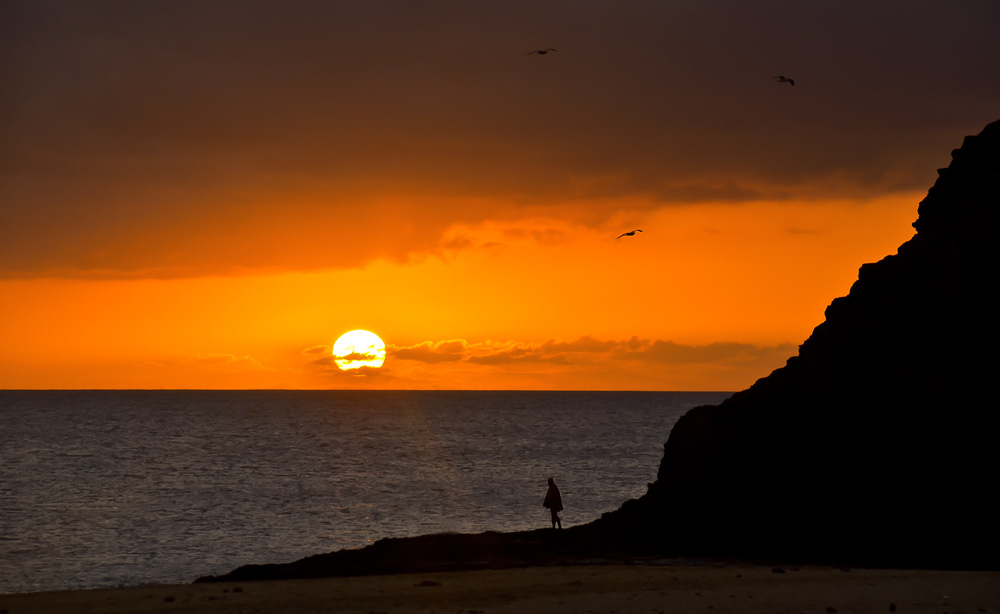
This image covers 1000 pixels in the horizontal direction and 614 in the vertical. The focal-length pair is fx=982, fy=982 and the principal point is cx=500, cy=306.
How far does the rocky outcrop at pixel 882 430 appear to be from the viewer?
25359 mm

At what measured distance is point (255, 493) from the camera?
68375mm

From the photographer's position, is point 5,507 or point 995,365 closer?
point 995,365

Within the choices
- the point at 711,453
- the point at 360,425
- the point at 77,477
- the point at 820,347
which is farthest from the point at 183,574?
the point at 360,425

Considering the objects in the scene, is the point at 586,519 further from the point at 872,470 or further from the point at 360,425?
the point at 360,425

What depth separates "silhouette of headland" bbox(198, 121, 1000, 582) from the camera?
2542 centimetres

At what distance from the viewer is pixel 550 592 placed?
67.1 ft

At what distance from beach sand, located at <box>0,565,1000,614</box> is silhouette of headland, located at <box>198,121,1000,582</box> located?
138 inches

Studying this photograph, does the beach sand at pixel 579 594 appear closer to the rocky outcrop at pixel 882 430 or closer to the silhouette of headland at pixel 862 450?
the silhouette of headland at pixel 862 450

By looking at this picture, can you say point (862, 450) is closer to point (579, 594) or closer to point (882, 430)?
point (882, 430)

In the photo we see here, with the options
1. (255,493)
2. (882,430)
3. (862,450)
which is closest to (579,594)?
(862,450)

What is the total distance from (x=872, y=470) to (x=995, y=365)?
167 inches

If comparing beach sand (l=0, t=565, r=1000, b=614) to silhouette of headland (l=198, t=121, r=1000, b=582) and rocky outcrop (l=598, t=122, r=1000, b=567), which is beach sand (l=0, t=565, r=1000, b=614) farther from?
rocky outcrop (l=598, t=122, r=1000, b=567)

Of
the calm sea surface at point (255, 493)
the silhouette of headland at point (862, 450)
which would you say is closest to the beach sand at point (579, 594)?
the silhouette of headland at point (862, 450)

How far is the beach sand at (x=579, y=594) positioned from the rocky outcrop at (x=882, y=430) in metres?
3.91
